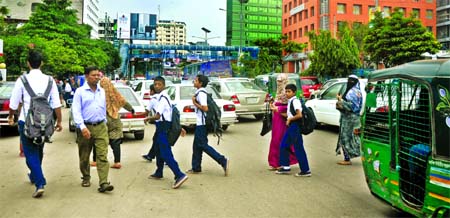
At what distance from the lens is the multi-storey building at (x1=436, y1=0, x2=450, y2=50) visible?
7138cm

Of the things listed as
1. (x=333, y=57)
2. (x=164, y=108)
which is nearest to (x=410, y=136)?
(x=164, y=108)

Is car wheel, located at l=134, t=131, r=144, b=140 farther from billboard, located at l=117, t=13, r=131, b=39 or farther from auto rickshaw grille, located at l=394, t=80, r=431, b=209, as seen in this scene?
billboard, located at l=117, t=13, r=131, b=39

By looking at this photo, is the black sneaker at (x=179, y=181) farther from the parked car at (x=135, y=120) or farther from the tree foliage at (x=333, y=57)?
the tree foliage at (x=333, y=57)

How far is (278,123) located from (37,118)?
3.94 metres

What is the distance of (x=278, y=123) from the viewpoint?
817 cm

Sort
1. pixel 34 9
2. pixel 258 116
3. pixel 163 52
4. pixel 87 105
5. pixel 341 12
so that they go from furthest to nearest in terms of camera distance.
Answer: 1. pixel 163 52
2. pixel 34 9
3. pixel 341 12
4. pixel 258 116
5. pixel 87 105

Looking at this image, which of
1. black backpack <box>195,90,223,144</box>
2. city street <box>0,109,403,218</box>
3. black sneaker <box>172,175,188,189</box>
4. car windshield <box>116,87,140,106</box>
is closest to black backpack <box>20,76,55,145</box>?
city street <box>0,109,403,218</box>

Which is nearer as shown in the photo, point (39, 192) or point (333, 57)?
point (39, 192)

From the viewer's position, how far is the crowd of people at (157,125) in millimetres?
6219

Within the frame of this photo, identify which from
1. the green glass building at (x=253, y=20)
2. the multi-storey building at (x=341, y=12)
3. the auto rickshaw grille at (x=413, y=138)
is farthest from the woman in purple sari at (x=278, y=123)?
the green glass building at (x=253, y=20)

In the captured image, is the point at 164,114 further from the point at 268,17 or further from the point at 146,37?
the point at 268,17

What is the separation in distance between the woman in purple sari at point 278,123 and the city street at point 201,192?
227 mm

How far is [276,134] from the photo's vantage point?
8195 mm

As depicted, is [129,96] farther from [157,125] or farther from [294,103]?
[294,103]
